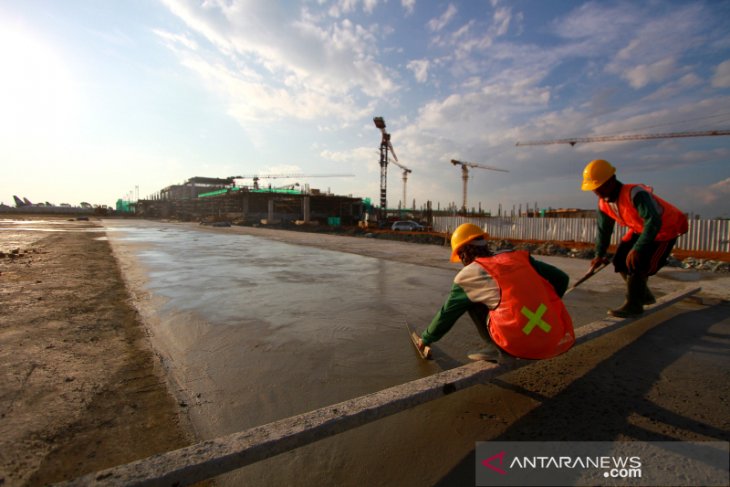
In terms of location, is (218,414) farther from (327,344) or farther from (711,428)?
(711,428)

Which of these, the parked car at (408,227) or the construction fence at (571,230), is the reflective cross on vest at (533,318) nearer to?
the construction fence at (571,230)

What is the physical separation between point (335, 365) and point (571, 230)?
2287cm

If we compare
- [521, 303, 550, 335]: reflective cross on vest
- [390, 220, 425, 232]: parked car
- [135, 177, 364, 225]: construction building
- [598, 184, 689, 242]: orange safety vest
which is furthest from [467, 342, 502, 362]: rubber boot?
[135, 177, 364, 225]: construction building

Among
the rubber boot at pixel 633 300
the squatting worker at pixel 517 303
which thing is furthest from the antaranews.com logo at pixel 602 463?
the rubber boot at pixel 633 300

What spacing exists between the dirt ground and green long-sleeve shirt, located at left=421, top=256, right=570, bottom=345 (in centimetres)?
182

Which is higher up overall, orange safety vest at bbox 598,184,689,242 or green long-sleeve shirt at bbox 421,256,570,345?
orange safety vest at bbox 598,184,689,242

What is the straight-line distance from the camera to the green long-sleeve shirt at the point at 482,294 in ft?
7.28

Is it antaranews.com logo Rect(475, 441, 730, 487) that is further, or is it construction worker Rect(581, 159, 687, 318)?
construction worker Rect(581, 159, 687, 318)

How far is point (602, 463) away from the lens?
70.4 inches

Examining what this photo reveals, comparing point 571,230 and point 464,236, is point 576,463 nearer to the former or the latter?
point 464,236

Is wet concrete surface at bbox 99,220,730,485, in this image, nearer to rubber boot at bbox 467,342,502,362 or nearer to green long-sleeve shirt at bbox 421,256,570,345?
rubber boot at bbox 467,342,502,362

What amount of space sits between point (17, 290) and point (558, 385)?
7743 mm

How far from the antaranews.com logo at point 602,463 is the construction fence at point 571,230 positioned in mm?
20036

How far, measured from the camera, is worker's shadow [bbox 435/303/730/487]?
1984 mm
